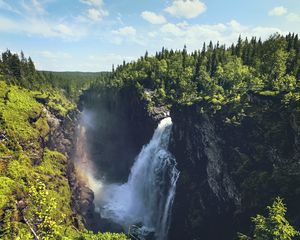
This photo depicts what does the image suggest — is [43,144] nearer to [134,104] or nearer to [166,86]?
[134,104]

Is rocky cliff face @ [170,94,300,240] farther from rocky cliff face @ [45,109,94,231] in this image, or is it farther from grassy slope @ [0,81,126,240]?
rocky cliff face @ [45,109,94,231]

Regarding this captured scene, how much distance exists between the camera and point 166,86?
12575 centimetres

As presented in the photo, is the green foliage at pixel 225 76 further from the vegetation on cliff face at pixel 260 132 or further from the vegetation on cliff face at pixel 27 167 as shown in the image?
the vegetation on cliff face at pixel 27 167

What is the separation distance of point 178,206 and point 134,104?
176 ft

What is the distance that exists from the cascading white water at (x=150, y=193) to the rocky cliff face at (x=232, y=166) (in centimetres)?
386

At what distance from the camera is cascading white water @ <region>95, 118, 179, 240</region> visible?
252ft

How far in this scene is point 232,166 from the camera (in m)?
58.8

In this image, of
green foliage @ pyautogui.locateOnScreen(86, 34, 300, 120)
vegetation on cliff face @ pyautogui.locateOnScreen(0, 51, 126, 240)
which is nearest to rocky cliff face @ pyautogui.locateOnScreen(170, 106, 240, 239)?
green foliage @ pyautogui.locateOnScreen(86, 34, 300, 120)

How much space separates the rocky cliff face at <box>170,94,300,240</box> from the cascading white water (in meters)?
3.86

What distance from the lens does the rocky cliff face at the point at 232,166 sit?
1986 inches

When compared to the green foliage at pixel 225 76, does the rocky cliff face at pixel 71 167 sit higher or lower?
lower

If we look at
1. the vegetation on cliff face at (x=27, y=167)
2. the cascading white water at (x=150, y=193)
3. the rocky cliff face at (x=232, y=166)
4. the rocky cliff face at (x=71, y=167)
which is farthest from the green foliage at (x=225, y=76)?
the vegetation on cliff face at (x=27, y=167)

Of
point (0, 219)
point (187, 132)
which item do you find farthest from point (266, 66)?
point (0, 219)

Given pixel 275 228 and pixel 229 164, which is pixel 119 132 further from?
pixel 275 228
